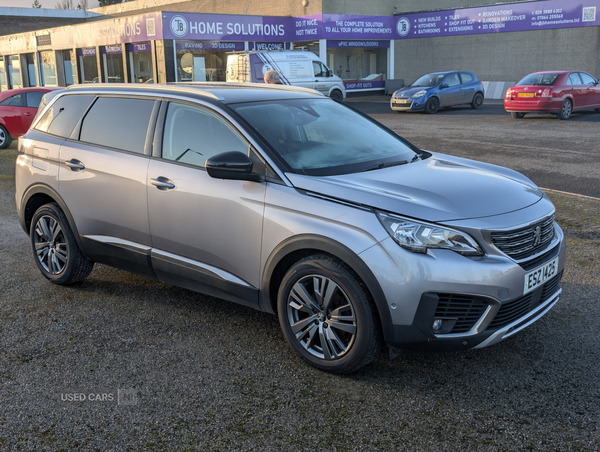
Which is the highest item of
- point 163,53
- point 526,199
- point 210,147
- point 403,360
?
point 163,53

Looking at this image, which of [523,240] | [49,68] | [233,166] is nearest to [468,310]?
[523,240]

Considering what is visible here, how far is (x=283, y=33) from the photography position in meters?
34.8

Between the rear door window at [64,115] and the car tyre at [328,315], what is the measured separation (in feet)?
8.72

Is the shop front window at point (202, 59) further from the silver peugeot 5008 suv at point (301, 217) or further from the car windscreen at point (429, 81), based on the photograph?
the silver peugeot 5008 suv at point (301, 217)

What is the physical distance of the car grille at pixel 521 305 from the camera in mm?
3324

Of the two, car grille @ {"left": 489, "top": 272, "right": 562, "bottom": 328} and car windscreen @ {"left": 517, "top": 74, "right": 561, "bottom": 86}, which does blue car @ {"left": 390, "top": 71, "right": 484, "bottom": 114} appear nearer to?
car windscreen @ {"left": 517, "top": 74, "right": 561, "bottom": 86}

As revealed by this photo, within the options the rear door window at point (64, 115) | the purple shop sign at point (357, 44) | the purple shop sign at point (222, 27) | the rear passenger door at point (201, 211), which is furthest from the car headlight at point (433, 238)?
the purple shop sign at point (357, 44)

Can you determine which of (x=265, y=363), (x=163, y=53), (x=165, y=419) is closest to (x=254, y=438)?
(x=165, y=419)

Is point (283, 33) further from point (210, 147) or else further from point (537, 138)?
point (210, 147)

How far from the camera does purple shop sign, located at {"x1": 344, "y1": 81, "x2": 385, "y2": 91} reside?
3494cm

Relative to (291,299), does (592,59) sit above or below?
above

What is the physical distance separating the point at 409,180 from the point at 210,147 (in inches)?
55.6

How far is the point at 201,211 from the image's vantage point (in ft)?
13.2

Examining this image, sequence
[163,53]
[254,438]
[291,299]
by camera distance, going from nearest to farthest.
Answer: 1. [254,438]
2. [291,299]
3. [163,53]
